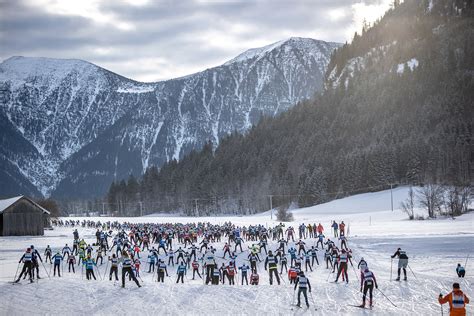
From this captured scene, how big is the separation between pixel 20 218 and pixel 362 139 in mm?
91469

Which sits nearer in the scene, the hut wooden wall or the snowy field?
the snowy field

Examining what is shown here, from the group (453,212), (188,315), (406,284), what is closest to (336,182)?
(453,212)

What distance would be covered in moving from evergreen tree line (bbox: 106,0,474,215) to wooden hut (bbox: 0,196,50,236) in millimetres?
63585

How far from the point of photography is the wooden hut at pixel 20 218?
63062 mm

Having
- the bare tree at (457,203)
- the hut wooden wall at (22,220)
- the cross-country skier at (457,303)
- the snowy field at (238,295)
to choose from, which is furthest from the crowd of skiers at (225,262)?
the bare tree at (457,203)

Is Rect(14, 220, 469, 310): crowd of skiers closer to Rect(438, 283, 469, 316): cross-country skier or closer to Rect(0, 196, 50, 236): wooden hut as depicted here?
Rect(438, 283, 469, 316): cross-country skier

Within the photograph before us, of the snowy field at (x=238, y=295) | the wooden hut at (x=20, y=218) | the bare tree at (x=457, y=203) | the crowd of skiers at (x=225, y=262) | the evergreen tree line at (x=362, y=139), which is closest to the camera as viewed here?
the snowy field at (x=238, y=295)

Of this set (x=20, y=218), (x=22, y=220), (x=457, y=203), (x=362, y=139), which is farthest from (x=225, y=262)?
(x=362, y=139)

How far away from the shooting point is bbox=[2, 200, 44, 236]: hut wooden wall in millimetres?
63281

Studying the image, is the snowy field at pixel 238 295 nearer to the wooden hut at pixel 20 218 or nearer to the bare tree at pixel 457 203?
the wooden hut at pixel 20 218

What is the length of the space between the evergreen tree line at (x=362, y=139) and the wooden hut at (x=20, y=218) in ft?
209

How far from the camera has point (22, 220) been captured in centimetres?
6438

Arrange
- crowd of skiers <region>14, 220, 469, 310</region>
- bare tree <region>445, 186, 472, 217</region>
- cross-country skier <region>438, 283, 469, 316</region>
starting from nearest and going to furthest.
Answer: cross-country skier <region>438, 283, 469, 316</region> < crowd of skiers <region>14, 220, 469, 310</region> < bare tree <region>445, 186, 472, 217</region>

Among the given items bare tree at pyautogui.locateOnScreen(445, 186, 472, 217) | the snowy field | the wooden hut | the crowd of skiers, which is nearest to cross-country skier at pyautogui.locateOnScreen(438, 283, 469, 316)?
the crowd of skiers
